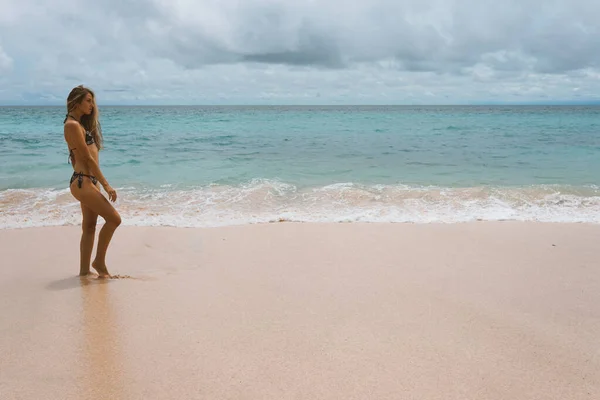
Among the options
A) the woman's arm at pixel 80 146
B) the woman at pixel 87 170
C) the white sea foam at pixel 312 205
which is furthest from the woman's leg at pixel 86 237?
the white sea foam at pixel 312 205

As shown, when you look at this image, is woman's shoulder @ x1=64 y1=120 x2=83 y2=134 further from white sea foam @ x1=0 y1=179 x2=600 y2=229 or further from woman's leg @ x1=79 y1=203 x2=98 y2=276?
white sea foam @ x1=0 y1=179 x2=600 y2=229

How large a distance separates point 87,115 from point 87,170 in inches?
21.1

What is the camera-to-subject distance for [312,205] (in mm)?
8719

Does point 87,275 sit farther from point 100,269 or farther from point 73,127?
point 73,127

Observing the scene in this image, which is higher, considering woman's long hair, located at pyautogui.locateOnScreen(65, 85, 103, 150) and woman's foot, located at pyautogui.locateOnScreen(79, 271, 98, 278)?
woman's long hair, located at pyautogui.locateOnScreen(65, 85, 103, 150)

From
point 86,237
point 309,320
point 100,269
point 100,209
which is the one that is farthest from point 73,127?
point 309,320

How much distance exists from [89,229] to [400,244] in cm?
358

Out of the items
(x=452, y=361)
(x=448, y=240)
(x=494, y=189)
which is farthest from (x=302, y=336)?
(x=494, y=189)

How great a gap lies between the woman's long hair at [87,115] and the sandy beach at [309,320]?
1488mm

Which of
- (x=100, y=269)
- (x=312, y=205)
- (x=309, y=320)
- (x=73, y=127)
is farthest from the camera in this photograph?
(x=312, y=205)

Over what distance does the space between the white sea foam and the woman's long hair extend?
275 cm

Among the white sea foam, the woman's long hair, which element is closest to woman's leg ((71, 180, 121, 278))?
the woman's long hair

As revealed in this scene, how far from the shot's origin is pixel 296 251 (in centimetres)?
522

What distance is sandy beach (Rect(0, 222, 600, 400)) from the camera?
2.58m
